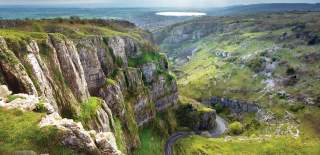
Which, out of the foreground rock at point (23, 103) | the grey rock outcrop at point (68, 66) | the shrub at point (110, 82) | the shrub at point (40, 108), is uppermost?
the foreground rock at point (23, 103)

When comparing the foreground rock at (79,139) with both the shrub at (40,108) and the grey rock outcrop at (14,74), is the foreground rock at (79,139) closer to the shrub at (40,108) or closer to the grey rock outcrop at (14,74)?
the shrub at (40,108)

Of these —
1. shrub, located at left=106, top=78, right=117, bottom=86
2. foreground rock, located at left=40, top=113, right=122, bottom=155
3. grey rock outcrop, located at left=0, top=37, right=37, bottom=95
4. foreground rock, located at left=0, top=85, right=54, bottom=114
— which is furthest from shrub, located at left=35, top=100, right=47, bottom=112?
shrub, located at left=106, top=78, right=117, bottom=86

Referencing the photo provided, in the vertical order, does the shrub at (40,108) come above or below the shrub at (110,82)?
above

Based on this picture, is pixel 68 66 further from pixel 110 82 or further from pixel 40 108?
pixel 40 108

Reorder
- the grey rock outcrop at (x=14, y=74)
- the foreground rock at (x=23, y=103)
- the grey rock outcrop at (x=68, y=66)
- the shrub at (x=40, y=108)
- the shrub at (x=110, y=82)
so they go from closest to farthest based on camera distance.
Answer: the foreground rock at (x=23, y=103), the shrub at (x=40, y=108), the grey rock outcrop at (x=14, y=74), the grey rock outcrop at (x=68, y=66), the shrub at (x=110, y=82)

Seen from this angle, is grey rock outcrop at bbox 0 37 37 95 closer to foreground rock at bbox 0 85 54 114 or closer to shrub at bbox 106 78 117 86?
foreground rock at bbox 0 85 54 114

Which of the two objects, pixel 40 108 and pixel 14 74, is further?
pixel 14 74

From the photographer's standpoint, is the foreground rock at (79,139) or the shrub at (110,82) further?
the shrub at (110,82)

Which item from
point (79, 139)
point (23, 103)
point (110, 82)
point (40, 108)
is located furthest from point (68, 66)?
point (79, 139)

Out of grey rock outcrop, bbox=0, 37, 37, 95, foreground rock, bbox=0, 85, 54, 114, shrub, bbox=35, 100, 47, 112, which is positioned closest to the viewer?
foreground rock, bbox=0, 85, 54, 114

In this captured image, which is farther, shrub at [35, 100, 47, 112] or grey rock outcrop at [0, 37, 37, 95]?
grey rock outcrop at [0, 37, 37, 95]

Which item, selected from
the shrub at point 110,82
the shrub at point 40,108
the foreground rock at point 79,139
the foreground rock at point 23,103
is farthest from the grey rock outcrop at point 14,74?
the shrub at point 110,82

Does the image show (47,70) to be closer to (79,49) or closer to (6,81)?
(6,81)
